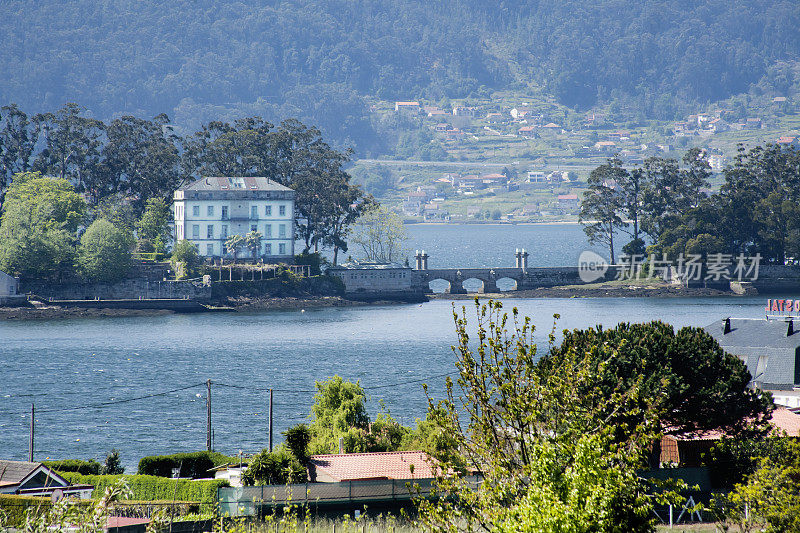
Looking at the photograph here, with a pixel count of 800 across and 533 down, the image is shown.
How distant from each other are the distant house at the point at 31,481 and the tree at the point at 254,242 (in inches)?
2997

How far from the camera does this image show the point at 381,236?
118 meters

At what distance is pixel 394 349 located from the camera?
244ft

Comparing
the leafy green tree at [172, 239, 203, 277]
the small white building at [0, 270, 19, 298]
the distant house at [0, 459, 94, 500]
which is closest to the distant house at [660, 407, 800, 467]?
the distant house at [0, 459, 94, 500]

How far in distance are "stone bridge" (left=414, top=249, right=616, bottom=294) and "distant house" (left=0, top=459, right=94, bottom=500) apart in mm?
81726

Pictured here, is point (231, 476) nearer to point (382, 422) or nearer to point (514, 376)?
point (382, 422)

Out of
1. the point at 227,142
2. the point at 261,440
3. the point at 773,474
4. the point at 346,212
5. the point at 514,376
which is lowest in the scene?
the point at 261,440

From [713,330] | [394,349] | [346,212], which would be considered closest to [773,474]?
[713,330]

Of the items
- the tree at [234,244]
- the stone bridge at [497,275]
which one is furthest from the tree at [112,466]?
the stone bridge at [497,275]

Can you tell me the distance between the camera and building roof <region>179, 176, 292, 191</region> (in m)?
108

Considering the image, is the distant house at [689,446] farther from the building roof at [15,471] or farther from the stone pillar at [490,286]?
the stone pillar at [490,286]

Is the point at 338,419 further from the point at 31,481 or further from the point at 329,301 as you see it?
the point at 329,301

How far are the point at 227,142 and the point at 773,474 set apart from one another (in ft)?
319

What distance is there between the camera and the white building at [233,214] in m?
107

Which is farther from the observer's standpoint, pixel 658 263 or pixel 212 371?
pixel 658 263
